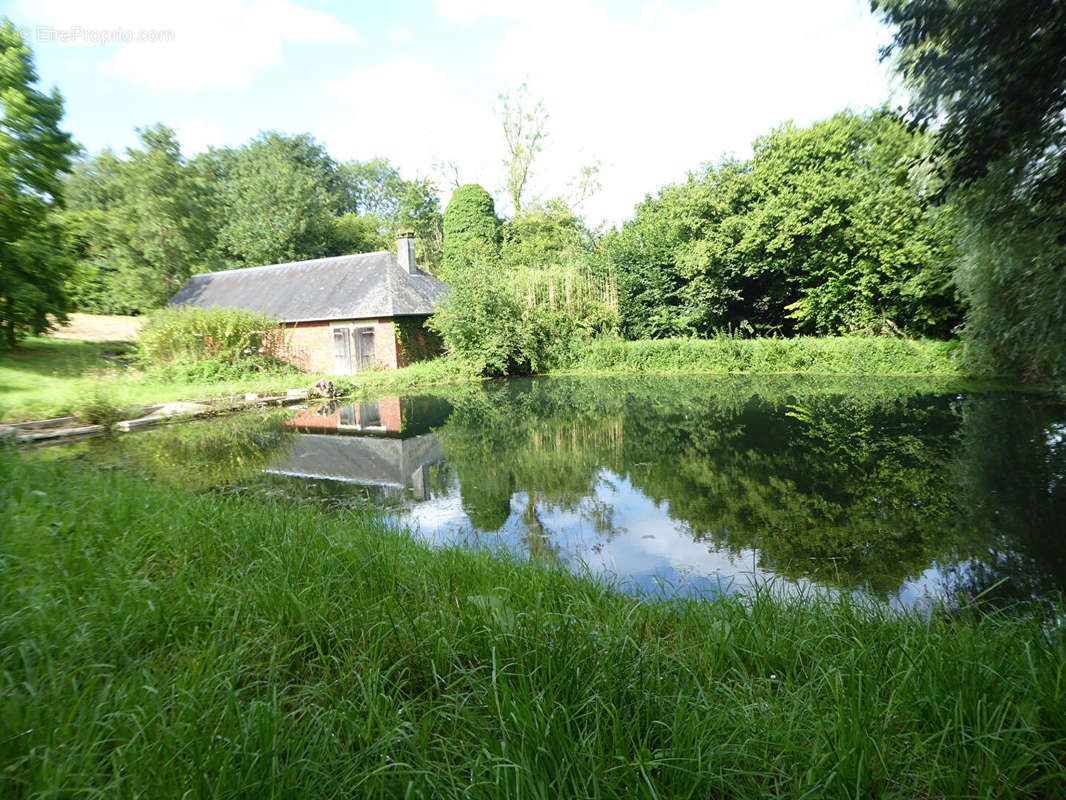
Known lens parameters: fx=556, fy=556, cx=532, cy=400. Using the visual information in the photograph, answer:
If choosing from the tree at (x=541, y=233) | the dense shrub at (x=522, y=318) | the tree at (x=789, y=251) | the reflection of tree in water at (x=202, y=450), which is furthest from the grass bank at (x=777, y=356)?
the reflection of tree in water at (x=202, y=450)

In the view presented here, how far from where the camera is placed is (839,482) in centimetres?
683

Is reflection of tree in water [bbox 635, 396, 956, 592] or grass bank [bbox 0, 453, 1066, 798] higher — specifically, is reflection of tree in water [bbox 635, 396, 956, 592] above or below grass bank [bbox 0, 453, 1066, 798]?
below

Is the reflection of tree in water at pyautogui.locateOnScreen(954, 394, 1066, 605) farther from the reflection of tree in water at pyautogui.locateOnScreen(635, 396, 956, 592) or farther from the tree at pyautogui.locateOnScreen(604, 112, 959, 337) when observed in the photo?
the tree at pyautogui.locateOnScreen(604, 112, 959, 337)

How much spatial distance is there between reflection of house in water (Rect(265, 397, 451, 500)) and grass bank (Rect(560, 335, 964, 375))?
9505 mm

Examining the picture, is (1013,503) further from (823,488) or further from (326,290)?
(326,290)

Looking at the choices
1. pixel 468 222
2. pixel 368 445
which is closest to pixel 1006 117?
pixel 368 445

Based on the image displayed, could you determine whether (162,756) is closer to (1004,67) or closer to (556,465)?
(1004,67)

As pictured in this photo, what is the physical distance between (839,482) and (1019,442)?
3.65m

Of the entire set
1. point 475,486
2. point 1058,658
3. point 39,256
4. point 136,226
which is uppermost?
point 136,226

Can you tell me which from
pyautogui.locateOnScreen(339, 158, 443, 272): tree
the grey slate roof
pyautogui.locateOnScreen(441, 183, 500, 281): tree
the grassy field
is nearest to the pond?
the grassy field

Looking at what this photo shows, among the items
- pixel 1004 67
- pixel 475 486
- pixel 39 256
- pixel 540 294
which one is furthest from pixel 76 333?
pixel 1004 67

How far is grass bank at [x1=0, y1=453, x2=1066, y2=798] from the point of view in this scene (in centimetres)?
170

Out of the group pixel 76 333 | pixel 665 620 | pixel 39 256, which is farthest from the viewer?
pixel 76 333

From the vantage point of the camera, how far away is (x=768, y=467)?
7652mm
